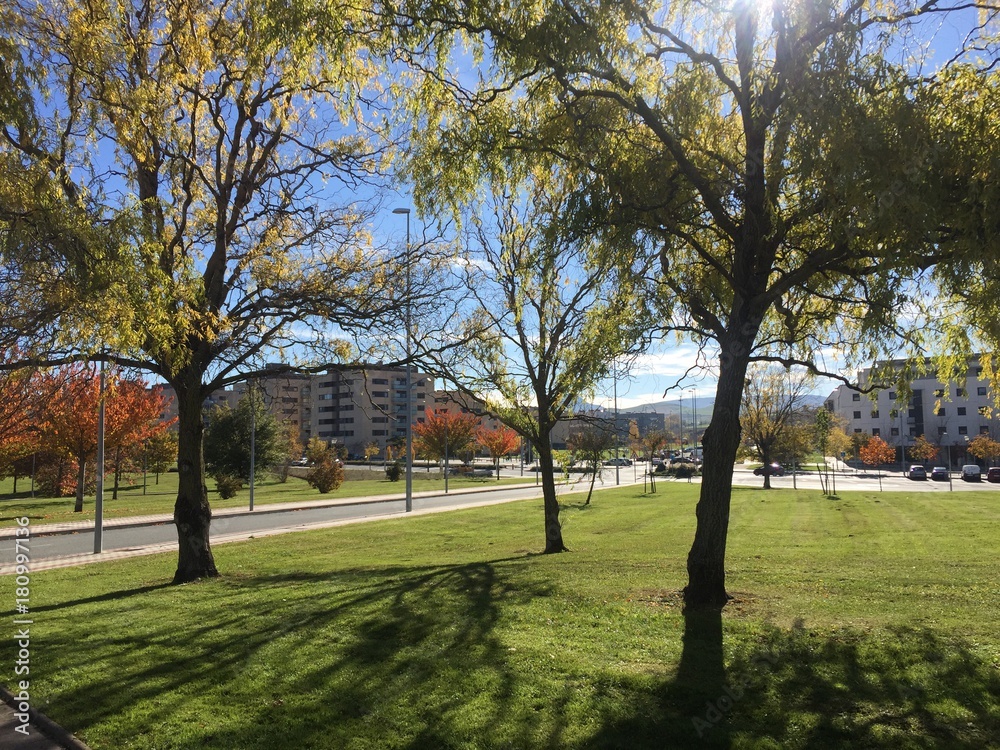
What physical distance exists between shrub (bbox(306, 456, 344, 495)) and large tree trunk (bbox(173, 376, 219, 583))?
30.7 metres

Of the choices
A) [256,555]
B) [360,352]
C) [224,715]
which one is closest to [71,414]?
[256,555]

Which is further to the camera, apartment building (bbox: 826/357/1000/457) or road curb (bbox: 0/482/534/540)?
apartment building (bbox: 826/357/1000/457)

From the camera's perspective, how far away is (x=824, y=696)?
190 inches

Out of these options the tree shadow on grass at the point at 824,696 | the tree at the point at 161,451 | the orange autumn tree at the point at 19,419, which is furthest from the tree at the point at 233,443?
the tree shadow on grass at the point at 824,696

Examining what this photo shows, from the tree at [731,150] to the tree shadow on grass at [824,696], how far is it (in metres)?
1.84

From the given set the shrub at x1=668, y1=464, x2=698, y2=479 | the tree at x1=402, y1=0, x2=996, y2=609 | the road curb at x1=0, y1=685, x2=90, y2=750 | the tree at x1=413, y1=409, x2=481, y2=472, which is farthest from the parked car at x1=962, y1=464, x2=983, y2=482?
the road curb at x1=0, y1=685, x2=90, y2=750

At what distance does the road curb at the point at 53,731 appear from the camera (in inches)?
175

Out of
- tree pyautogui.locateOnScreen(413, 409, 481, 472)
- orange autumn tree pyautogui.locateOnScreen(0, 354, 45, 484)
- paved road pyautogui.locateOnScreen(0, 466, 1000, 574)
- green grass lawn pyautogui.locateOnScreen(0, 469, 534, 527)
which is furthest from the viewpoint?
tree pyautogui.locateOnScreen(413, 409, 481, 472)

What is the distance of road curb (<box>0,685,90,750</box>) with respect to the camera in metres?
4.45

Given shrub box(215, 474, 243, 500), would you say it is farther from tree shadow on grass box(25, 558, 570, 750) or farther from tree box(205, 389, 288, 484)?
tree shadow on grass box(25, 558, 570, 750)

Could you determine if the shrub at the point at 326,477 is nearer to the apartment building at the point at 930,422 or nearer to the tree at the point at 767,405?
the tree at the point at 767,405

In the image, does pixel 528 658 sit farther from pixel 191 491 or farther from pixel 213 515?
pixel 213 515

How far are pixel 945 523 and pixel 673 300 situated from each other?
58.3 feet

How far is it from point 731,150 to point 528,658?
6.83 m
